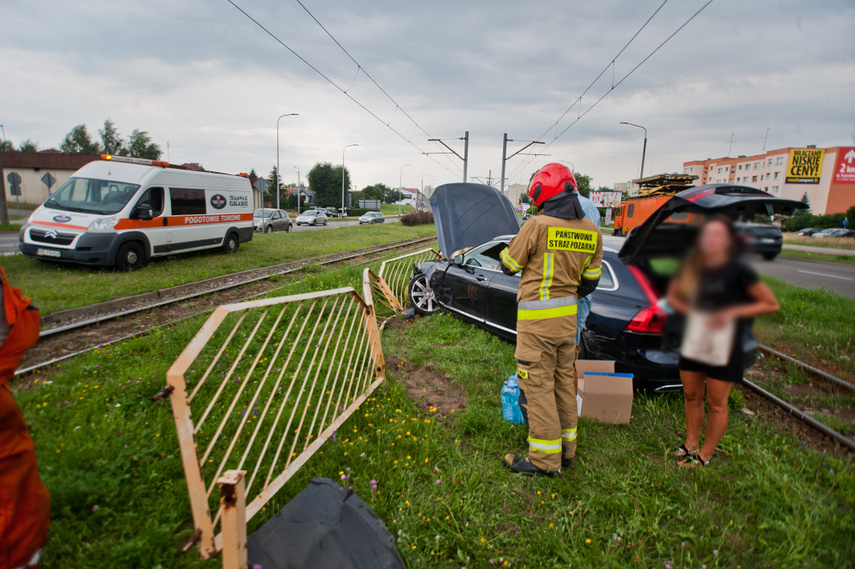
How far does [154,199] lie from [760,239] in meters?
12.4

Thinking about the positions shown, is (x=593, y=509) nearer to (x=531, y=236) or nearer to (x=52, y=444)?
(x=531, y=236)

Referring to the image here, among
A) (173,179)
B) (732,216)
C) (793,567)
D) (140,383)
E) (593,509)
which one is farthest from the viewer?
(173,179)

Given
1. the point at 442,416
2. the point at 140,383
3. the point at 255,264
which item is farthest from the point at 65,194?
the point at 442,416

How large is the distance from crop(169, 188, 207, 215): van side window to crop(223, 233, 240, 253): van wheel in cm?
152

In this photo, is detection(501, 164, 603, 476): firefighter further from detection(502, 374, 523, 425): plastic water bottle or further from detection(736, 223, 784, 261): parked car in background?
detection(736, 223, 784, 261): parked car in background

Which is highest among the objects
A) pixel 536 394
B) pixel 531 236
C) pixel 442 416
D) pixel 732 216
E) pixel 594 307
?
pixel 732 216

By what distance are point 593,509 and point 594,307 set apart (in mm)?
1822

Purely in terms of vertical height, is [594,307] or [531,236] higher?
[531,236]

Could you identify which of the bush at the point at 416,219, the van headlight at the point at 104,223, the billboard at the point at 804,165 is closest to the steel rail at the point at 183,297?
the van headlight at the point at 104,223

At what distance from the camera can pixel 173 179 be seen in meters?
11.2

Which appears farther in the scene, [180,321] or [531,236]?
[180,321]

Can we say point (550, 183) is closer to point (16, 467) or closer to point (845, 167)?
point (845, 167)

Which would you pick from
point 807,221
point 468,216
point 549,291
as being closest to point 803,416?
point 549,291

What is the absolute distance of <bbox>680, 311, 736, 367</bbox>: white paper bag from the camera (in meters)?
0.51
